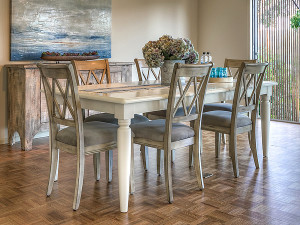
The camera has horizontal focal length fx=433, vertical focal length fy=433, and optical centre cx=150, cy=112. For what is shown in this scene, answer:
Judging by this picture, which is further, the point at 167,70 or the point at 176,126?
the point at 167,70

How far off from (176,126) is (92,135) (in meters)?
0.65

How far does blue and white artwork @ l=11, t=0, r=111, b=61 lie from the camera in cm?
505

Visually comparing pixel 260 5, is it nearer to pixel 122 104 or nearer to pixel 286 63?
pixel 286 63

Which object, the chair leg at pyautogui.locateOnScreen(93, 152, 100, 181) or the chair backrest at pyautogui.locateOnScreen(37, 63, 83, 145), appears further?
the chair leg at pyautogui.locateOnScreen(93, 152, 100, 181)

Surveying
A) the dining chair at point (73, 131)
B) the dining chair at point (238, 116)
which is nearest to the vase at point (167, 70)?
the dining chair at point (238, 116)

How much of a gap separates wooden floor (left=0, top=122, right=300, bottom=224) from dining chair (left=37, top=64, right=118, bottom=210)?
189mm

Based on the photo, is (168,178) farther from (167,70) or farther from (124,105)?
(167,70)

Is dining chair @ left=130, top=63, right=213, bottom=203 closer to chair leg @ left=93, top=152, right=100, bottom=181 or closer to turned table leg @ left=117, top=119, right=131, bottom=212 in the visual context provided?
turned table leg @ left=117, top=119, right=131, bottom=212

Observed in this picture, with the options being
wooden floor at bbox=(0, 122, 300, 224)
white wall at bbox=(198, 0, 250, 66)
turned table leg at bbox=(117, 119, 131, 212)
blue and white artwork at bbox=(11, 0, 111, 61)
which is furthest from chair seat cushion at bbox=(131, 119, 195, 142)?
white wall at bbox=(198, 0, 250, 66)

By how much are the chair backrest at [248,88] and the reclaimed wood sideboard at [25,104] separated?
2.28 meters

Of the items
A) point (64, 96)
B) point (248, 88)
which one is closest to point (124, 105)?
point (64, 96)

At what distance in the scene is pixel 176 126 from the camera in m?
3.22

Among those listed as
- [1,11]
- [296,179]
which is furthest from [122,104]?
[1,11]

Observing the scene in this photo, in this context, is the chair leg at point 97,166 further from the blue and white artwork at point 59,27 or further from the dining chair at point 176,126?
the blue and white artwork at point 59,27
